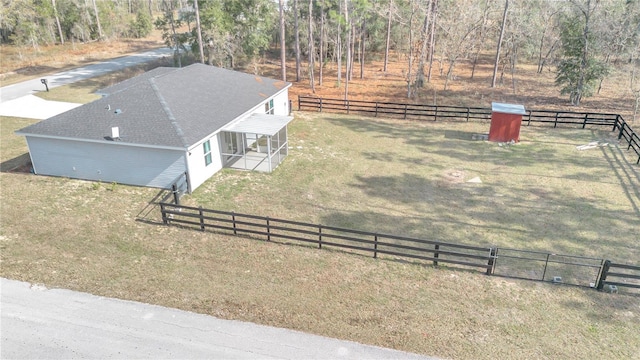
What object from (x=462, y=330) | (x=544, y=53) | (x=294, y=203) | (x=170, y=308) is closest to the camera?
(x=462, y=330)

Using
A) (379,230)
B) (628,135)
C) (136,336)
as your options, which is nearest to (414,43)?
(628,135)

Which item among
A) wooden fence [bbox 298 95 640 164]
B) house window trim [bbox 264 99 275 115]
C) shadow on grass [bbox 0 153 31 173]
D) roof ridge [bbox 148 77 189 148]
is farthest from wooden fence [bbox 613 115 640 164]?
shadow on grass [bbox 0 153 31 173]

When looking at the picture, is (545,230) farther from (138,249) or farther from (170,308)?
(138,249)

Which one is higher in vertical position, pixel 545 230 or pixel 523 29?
pixel 523 29

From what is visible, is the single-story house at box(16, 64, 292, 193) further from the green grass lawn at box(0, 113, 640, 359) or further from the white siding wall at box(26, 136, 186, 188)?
the green grass lawn at box(0, 113, 640, 359)

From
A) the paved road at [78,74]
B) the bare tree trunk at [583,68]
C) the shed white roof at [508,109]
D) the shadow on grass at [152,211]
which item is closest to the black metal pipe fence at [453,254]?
the shadow on grass at [152,211]

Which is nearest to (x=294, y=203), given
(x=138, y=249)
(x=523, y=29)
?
(x=138, y=249)
